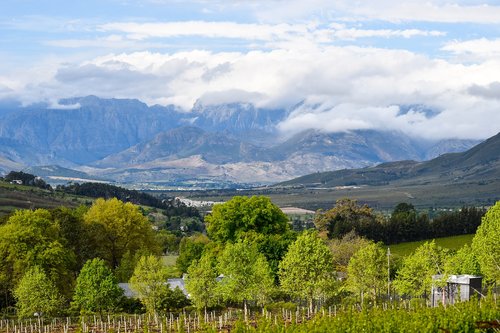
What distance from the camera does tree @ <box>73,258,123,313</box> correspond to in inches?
3088

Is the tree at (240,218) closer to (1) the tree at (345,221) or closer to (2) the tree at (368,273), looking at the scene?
(2) the tree at (368,273)

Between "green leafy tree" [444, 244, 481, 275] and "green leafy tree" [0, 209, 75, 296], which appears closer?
"green leafy tree" [0, 209, 75, 296]

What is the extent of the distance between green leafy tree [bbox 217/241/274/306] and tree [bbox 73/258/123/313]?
11.5 meters

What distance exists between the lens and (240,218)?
104 metres

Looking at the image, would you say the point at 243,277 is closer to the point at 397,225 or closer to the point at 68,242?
the point at 68,242

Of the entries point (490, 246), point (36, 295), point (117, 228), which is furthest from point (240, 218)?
point (490, 246)

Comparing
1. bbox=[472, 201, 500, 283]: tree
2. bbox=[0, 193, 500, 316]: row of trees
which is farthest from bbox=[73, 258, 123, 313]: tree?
bbox=[472, 201, 500, 283]: tree

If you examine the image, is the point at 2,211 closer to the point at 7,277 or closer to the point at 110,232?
the point at 110,232

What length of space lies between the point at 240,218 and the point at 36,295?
3557 centimetres

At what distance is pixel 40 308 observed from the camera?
7588 centimetres

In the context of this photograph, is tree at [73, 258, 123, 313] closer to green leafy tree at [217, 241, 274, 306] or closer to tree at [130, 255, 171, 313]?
tree at [130, 255, 171, 313]

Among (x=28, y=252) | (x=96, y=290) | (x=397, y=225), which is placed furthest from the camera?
(x=397, y=225)

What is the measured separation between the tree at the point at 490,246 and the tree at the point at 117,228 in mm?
46179

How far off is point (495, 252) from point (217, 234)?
4043 centimetres
